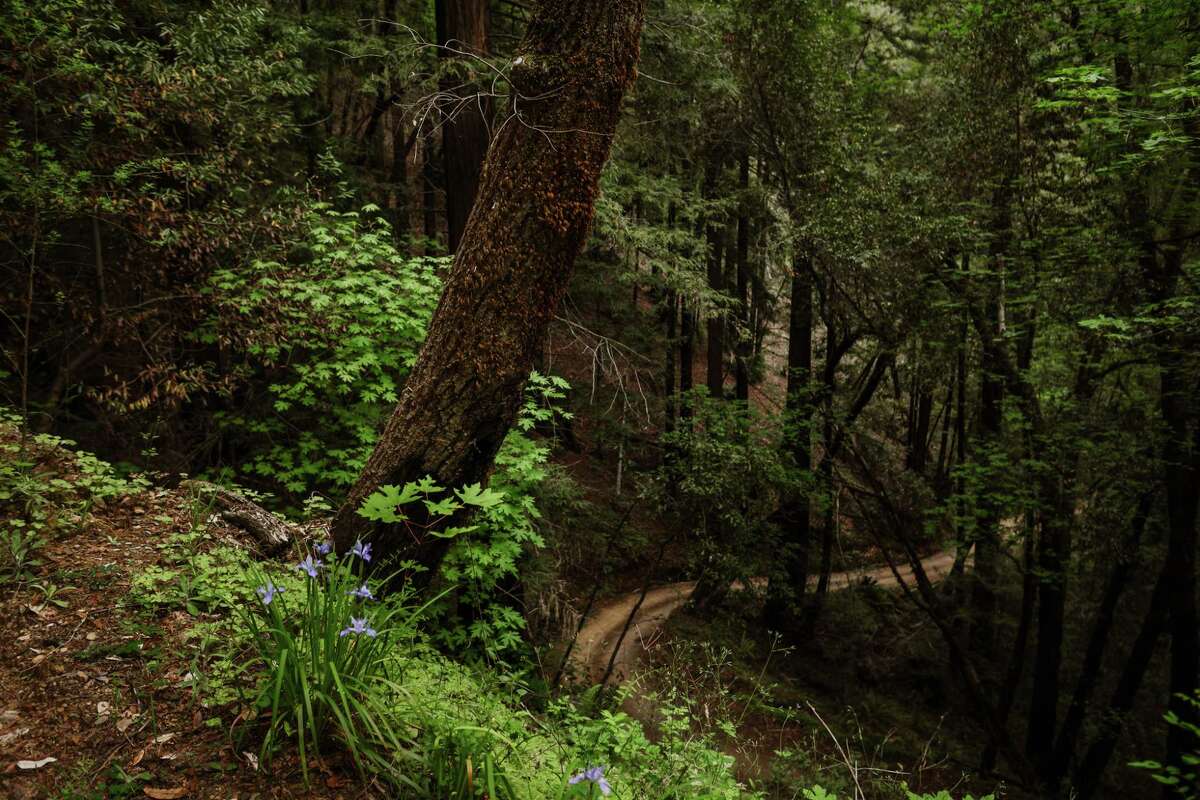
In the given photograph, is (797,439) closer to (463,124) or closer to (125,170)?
(463,124)

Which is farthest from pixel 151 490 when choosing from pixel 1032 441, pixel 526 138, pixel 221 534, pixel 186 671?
pixel 1032 441

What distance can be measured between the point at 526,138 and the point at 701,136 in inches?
367

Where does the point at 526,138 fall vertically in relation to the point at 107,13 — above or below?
below

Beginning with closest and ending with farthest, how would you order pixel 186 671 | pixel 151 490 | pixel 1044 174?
pixel 186 671 < pixel 151 490 < pixel 1044 174

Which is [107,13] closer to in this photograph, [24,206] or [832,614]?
[24,206]

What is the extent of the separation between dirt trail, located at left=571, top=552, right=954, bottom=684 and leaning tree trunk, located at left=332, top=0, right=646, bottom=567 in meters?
5.05

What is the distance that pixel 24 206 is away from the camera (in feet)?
14.9

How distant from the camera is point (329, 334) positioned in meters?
5.27

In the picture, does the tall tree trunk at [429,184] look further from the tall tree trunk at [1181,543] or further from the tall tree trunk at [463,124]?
the tall tree trunk at [1181,543]

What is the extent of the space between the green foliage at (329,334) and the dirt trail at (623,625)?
4269 millimetres

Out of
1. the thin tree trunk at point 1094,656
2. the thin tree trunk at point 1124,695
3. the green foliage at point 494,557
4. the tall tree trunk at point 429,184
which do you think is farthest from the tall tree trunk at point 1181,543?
the tall tree trunk at point 429,184

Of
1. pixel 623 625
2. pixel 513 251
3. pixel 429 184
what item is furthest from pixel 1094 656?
pixel 429 184

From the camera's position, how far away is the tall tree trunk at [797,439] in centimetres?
1076

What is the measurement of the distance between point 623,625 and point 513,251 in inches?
396
